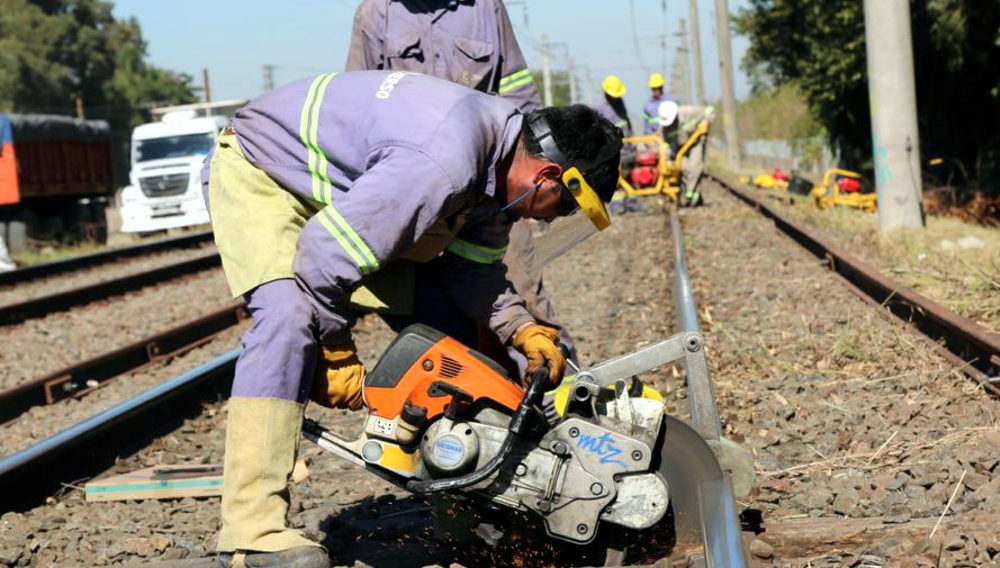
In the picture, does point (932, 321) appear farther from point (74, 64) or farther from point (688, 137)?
point (74, 64)

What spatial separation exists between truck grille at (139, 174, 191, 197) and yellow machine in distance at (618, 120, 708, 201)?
35.4 feet

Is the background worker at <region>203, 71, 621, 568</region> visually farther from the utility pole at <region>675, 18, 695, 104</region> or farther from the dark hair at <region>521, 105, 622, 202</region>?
the utility pole at <region>675, 18, 695, 104</region>

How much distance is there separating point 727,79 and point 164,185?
74.1 ft

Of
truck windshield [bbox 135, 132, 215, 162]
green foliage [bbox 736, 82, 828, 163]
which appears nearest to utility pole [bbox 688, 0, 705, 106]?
green foliage [bbox 736, 82, 828, 163]

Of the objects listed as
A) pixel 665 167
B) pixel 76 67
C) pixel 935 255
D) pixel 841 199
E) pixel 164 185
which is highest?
pixel 76 67

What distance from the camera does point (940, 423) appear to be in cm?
468

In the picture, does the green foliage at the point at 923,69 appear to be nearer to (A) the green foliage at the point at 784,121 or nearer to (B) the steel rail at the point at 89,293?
(A) the green foliage at the point at 784,121

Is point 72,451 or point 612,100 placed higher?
point 612,100

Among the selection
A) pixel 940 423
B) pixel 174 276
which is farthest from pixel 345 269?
pixel 174 276

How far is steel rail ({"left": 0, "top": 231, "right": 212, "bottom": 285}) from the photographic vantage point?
14853mm

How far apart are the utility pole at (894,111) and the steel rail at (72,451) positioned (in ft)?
26.0

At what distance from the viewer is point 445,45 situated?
15.4 ft

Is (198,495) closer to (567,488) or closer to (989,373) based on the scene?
(567,488)

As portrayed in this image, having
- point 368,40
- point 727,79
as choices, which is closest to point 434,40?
point 368,40
